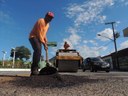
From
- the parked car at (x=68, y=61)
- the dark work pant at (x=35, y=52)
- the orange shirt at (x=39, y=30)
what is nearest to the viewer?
the dark work pant at (x=35, y=52)

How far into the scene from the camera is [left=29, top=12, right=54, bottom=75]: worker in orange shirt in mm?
6852

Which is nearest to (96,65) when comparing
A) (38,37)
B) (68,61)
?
(68,61)

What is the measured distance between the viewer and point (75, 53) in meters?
15.9

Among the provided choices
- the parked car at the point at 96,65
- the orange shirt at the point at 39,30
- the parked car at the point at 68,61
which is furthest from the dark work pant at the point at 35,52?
the parked car at the point at 96,65

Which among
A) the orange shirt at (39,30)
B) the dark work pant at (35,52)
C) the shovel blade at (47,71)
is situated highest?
the orange shirt at (39,30)

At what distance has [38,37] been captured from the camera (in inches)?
274

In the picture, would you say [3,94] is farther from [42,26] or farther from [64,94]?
[42,26]

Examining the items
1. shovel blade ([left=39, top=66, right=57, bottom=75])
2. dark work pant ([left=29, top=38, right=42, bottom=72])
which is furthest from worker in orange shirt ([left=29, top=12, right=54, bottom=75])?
shovel blade ([left=39, top=66, right=57, bottom=75])

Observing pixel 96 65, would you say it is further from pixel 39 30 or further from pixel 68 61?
pixel 39 30

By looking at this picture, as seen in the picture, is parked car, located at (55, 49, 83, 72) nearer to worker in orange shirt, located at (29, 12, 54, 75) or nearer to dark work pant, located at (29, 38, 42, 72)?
worker in orange shirt, located at (29, 12, 54, 75)

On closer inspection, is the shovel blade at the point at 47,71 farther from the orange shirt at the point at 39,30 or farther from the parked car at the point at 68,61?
the parked car at the point at 68,61

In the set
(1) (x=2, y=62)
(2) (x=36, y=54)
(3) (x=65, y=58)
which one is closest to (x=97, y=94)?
(2) (x=36, y=54)

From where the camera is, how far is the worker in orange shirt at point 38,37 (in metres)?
6.85

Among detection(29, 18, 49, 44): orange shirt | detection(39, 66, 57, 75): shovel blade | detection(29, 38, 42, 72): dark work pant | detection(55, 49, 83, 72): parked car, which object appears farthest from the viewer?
detection(55, 49, 83, 72): parked car
